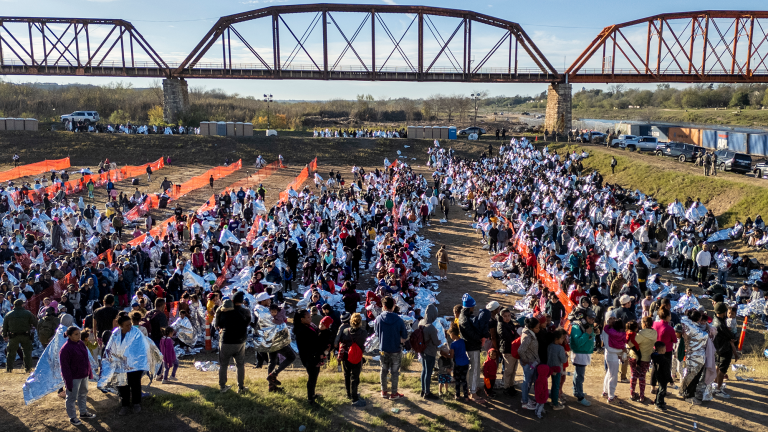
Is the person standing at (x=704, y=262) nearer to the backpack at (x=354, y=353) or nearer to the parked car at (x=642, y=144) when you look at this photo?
the backpack at (x=354, y=353)

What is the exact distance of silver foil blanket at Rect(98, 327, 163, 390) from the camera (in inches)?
269

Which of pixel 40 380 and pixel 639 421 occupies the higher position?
pixel 40 380

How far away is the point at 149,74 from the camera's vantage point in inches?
2608

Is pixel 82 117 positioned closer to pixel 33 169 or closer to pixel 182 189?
pixel 33 169

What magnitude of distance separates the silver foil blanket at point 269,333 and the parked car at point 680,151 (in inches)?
1392

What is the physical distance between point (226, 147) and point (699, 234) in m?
42.6

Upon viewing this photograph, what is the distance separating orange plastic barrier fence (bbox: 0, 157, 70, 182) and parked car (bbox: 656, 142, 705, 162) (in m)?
45.7

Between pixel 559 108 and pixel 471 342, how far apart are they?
187ft

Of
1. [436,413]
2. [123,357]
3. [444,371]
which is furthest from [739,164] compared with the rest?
[123,357]

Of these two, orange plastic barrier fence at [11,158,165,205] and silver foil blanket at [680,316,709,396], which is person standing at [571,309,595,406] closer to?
silver foil blanket at [680,316,709,396]

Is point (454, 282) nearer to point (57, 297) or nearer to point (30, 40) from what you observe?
point (57, 297)

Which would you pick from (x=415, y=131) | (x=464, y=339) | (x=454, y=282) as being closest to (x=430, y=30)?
(x=415, y=131)

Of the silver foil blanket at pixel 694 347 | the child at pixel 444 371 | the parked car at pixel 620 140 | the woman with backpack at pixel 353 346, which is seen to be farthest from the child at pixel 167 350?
the parked car at pixel 620 140

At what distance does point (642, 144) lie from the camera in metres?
42.8
